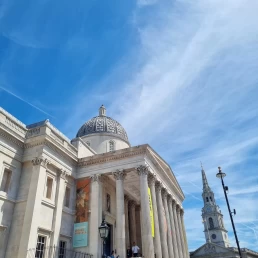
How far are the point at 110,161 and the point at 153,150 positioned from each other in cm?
409

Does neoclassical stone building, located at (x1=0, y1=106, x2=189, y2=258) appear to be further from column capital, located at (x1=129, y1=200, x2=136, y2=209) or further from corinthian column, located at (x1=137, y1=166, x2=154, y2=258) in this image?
column capital, located at (x1=129, y1=200, x2=136, y2=209)

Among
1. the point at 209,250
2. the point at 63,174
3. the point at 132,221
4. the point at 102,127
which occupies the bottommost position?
the point at 132,221

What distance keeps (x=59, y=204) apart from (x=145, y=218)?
6.79m

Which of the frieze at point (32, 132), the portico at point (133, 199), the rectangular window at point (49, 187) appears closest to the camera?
the portico at point (133, 199)

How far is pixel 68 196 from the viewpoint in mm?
22031

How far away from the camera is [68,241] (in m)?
20.1

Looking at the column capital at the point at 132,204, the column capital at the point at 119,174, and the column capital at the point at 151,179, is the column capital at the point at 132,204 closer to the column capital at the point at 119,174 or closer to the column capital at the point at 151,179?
the column capital at the point at 151,179

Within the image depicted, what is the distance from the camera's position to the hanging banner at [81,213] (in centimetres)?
1997

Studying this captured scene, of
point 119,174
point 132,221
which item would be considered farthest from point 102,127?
point 132,221

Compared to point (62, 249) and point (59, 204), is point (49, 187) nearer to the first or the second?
point (59, 204)

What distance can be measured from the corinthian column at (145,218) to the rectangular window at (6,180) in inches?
389

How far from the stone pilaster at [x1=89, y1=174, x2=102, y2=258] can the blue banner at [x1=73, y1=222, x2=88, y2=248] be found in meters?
0.41

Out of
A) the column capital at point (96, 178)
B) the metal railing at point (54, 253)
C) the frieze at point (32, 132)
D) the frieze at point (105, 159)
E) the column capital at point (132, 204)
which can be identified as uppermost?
the frieze at point (32, 132)

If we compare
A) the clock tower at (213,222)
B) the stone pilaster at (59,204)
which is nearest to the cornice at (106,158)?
the stone pilaster at (59,204)
